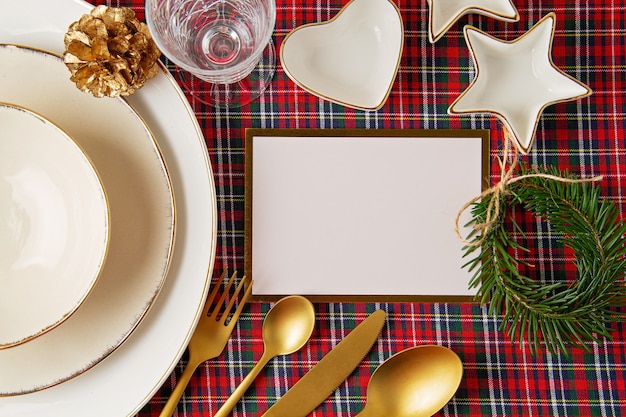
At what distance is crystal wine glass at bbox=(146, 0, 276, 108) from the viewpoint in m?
0.56

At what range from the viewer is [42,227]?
0.54m

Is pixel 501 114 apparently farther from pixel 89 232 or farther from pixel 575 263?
pixel 89 232

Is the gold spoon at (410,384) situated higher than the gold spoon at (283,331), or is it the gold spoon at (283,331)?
the gold spoon at (283,331)

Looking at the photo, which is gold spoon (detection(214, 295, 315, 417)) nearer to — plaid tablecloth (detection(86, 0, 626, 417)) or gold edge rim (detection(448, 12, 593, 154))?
plaid tablecloth (detection(86, 0, 626, 417))

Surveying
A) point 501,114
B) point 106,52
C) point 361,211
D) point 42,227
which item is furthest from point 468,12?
point 42,227

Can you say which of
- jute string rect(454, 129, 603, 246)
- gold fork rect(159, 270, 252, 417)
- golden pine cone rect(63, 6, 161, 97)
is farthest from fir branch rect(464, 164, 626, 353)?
golden pine cone rect(63, 6, 161, 97)

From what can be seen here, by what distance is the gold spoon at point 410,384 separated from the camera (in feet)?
1.99

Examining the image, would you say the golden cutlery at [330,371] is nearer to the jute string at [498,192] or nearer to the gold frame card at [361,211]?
the gold frame card at [361,211]

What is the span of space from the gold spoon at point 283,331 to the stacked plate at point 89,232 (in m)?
0.09

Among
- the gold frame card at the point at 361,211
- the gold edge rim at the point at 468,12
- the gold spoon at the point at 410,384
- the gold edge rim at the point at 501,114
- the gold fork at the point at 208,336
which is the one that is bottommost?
the gold spoon at the point at 410,384

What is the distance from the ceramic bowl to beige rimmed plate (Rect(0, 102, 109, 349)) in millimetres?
247

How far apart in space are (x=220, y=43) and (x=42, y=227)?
10.8 inches

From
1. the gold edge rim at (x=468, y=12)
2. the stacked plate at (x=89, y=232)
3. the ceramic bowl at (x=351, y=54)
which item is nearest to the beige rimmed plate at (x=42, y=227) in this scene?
the stacked plate at (x=89, y=232)

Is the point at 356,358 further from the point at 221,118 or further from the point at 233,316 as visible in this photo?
the point at 221,118
